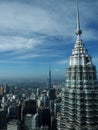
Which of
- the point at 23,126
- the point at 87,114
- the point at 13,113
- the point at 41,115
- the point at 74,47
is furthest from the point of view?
the point at 13,113

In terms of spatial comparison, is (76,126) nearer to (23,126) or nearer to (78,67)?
(78,67)

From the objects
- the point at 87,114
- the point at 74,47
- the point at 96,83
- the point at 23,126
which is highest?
the point at 74,47

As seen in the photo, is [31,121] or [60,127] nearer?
[60,127]

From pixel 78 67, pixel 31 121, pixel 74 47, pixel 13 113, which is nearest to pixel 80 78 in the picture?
pixel 78 67

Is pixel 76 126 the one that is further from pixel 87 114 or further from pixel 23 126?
pixel 23 126

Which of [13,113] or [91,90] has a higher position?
[91,90]

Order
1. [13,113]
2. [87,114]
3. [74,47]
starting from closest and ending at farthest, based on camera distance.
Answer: [87,114] → [74,47] → [13,113]

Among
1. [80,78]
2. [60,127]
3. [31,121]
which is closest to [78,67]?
[80,78]
